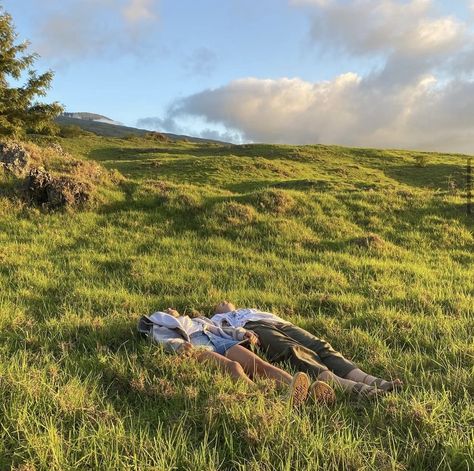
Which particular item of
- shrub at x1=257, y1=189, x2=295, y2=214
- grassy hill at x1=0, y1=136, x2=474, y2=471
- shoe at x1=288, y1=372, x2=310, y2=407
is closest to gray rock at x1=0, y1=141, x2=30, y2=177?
grassy hill at x1=0, y1=136, x2=474, y2=471

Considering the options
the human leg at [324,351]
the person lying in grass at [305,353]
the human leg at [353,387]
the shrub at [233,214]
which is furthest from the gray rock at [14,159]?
the human leg at [353,387]

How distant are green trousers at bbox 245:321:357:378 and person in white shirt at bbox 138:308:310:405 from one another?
0.72 feet

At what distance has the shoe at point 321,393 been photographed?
4.13m

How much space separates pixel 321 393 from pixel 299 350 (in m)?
1.07

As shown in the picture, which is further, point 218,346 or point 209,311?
point 209,311

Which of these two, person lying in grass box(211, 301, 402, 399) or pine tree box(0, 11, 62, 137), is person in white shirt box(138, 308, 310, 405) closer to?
person lying in grass box(211, 301, 402, 399)

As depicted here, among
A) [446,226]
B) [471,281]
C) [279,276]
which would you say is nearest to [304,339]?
[279,276]

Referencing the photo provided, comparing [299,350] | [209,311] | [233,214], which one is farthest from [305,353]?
[233,214]

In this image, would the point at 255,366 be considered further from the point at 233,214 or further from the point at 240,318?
the point at 233,214

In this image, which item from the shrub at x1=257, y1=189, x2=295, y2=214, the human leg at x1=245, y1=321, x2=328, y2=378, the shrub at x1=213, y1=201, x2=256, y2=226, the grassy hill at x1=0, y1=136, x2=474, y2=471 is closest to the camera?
the grassy hill at x1=0, y1=136, x2=474, y2=471

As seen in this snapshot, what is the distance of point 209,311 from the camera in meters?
7.15

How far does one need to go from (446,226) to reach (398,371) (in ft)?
32.6

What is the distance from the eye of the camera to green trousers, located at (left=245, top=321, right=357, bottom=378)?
498 cm

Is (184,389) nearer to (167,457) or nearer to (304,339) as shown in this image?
(167,457)
